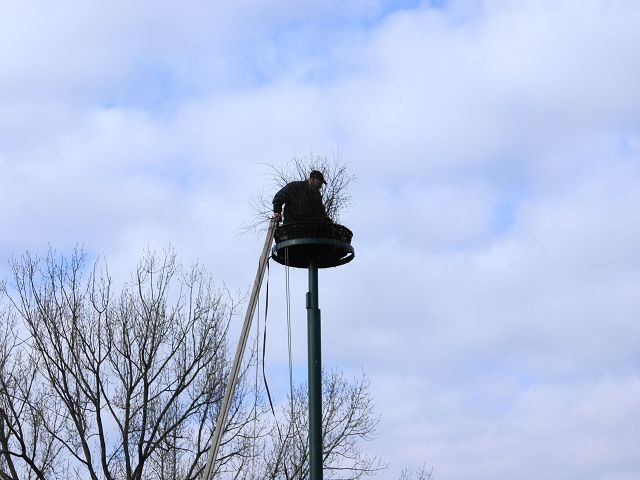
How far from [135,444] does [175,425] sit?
0.77 meters

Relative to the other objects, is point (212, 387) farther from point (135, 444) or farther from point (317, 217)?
point (317, 217)

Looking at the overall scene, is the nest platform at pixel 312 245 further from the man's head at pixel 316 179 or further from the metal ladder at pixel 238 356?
the man's head at pixel 316 179

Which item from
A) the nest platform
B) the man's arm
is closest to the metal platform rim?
the nest platform

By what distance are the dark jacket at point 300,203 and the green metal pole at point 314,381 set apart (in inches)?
26.1

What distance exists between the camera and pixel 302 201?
9.74 meters

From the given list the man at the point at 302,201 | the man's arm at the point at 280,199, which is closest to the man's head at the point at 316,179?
the man at the point at 302,201

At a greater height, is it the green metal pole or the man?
the man

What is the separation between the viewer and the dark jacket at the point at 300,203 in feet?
31.7

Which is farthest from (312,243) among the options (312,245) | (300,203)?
(300,203)

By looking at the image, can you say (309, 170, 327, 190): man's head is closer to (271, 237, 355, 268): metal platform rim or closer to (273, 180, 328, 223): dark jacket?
(273, 180, 328, 223): dark jacket

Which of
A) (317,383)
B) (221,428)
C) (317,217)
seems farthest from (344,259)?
(221,428)

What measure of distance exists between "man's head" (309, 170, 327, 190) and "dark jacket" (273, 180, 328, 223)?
0.06 m

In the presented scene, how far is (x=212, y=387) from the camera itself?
16.0m

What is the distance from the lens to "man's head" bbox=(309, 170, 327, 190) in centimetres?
996
